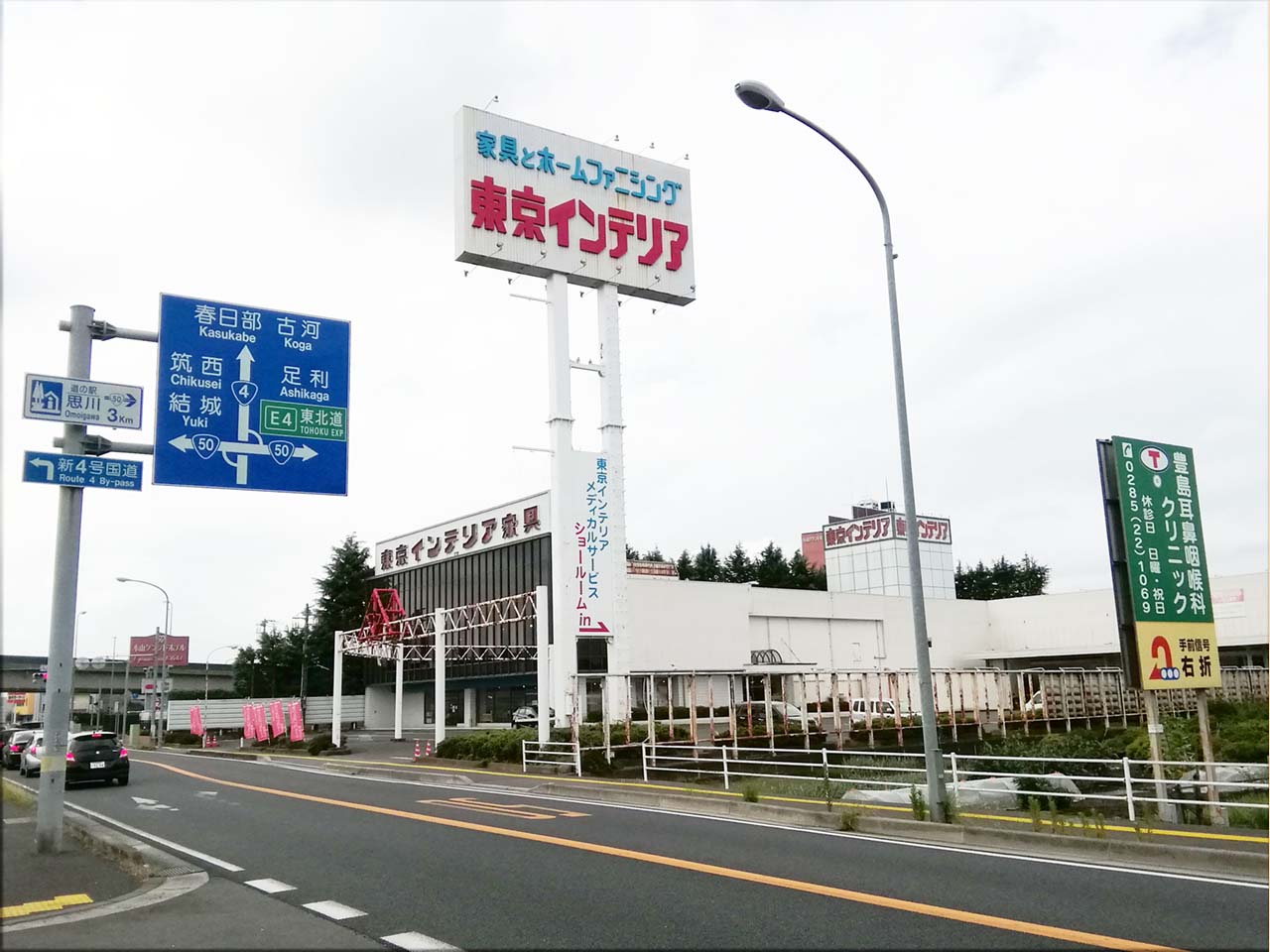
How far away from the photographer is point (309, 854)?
12125 millimetres

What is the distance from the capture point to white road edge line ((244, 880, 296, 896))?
9.80m

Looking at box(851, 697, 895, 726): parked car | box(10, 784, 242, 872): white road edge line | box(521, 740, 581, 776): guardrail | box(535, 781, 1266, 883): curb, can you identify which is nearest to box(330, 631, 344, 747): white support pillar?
box(521, 740, 581, 776): guardrail

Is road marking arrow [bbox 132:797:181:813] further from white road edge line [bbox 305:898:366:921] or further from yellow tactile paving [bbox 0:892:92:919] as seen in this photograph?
white road edge line [bbox 305:898:366:921]

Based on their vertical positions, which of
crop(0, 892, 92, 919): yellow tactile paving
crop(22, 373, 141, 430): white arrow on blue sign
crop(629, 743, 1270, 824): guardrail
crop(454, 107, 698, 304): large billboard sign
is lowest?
crop(629, 743, 1270, 824): guardrail

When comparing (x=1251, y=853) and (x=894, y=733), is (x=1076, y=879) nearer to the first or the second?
(x=1251, y=853)

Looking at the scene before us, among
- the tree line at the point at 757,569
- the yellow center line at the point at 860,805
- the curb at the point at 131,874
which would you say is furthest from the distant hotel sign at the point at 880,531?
the curb at the point at 131,874

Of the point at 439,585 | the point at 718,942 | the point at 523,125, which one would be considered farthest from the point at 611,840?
the point at 439,585

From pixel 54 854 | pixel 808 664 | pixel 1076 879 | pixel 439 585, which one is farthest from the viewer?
pixel 439 585

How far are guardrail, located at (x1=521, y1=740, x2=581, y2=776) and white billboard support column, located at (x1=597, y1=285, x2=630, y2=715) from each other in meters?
5.79

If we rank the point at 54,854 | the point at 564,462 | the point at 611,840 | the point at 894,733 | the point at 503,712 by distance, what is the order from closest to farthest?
the point at 54,854 < the point at 611,840 < the point at 564,462 < the point at 894,733 < the point at 503,712

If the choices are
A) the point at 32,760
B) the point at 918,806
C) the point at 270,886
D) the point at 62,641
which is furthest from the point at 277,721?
the point at 918,806

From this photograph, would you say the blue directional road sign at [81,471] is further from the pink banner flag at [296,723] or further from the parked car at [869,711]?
the pink banner flag at [296,723]

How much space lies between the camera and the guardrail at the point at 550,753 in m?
25.1

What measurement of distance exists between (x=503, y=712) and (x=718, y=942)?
48.0m
